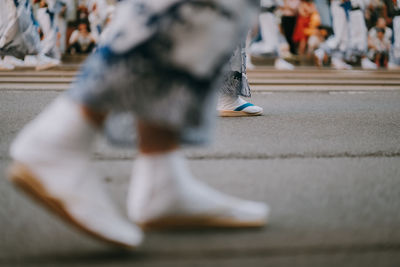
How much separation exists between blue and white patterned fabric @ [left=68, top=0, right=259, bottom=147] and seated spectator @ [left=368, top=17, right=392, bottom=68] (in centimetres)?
998

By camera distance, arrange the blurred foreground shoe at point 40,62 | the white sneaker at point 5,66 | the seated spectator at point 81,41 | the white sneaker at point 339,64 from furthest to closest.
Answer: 1. the seated spectator at point 81,41
2. the white sneaker at point 339,64
3. the blurred foreground shoe at point 40,62
4. the white sneaker at point 5,66

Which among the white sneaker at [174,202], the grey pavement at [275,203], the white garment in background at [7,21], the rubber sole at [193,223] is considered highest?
the white garment in background at [7,21]

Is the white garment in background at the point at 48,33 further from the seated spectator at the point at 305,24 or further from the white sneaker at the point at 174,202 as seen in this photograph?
the white sneaker at the point at 174,202

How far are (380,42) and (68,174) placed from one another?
1027 cm

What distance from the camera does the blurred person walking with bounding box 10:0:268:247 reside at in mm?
975

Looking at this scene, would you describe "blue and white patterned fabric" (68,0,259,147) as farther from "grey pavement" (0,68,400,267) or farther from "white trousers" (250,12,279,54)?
"white trousers" (250,12,279,54)

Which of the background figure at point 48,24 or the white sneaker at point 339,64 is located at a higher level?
the background figure at point 48,24

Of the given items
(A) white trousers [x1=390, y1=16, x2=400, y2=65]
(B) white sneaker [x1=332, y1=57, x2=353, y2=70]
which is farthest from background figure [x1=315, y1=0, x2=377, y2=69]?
(A) white trousers [x1=390, y1=16, x2=400, y2=65]

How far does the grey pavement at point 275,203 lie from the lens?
1.05 metres

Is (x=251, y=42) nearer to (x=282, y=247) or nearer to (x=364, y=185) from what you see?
(x=364, y=185)

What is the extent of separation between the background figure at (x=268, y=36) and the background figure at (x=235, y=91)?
201 inches

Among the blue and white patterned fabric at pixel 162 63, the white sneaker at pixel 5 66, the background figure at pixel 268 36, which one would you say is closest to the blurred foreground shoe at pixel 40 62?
the white sneaker at pixel 5 66

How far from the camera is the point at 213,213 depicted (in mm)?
1180

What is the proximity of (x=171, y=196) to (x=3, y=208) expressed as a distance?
1.55 feet
